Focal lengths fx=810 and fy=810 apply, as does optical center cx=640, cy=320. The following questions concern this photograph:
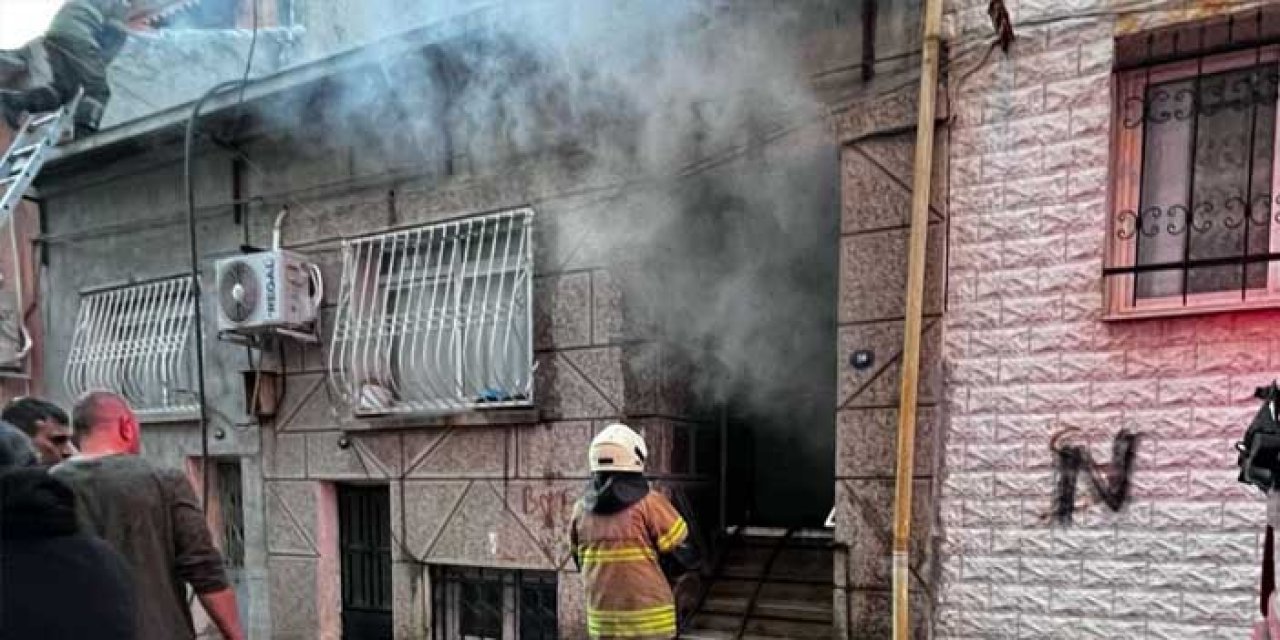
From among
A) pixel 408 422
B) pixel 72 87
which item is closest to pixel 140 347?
pixel 72 87

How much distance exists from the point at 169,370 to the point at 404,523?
8.65 feet

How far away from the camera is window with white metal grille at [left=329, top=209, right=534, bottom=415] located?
5281 mm

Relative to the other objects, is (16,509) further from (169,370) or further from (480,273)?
(169,370)

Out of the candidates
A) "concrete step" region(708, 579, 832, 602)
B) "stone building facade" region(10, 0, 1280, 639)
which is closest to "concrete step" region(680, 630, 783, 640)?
"concrete step" region(708, 579, 832, 602)

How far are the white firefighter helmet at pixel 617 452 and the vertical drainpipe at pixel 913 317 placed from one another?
4.05ft

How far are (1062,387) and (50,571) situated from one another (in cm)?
375

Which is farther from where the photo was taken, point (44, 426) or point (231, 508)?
point (231, 508)

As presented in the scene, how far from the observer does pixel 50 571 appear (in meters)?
1.83

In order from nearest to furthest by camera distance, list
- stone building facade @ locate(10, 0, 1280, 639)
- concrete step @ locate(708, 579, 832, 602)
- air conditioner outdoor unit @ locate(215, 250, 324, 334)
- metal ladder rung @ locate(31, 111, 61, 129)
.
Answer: stone building facade @ locate(10, 0, 1280, 639)
concrete step @ locate(708, 579, 832, 602)
air conditioner outdoor unit @ locate(215, 250, 324, 334)
metal ladder rung @ locate(31, 111, 61, 129)

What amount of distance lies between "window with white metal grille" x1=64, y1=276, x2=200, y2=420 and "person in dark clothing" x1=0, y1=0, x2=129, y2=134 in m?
1.44

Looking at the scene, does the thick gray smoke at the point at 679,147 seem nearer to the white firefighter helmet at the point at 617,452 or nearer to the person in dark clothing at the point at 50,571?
the white firefighter helmet at the point at 617,452

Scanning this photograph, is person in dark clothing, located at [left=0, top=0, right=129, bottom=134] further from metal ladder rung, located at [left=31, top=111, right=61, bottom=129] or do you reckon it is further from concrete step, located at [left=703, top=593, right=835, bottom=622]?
concrete step, located at [left=703, top=593, right=835, bottom=622]

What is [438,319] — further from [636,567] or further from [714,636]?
[714,636]

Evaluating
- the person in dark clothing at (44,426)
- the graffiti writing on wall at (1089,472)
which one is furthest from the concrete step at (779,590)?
the person in dark clothing at (44,426)
